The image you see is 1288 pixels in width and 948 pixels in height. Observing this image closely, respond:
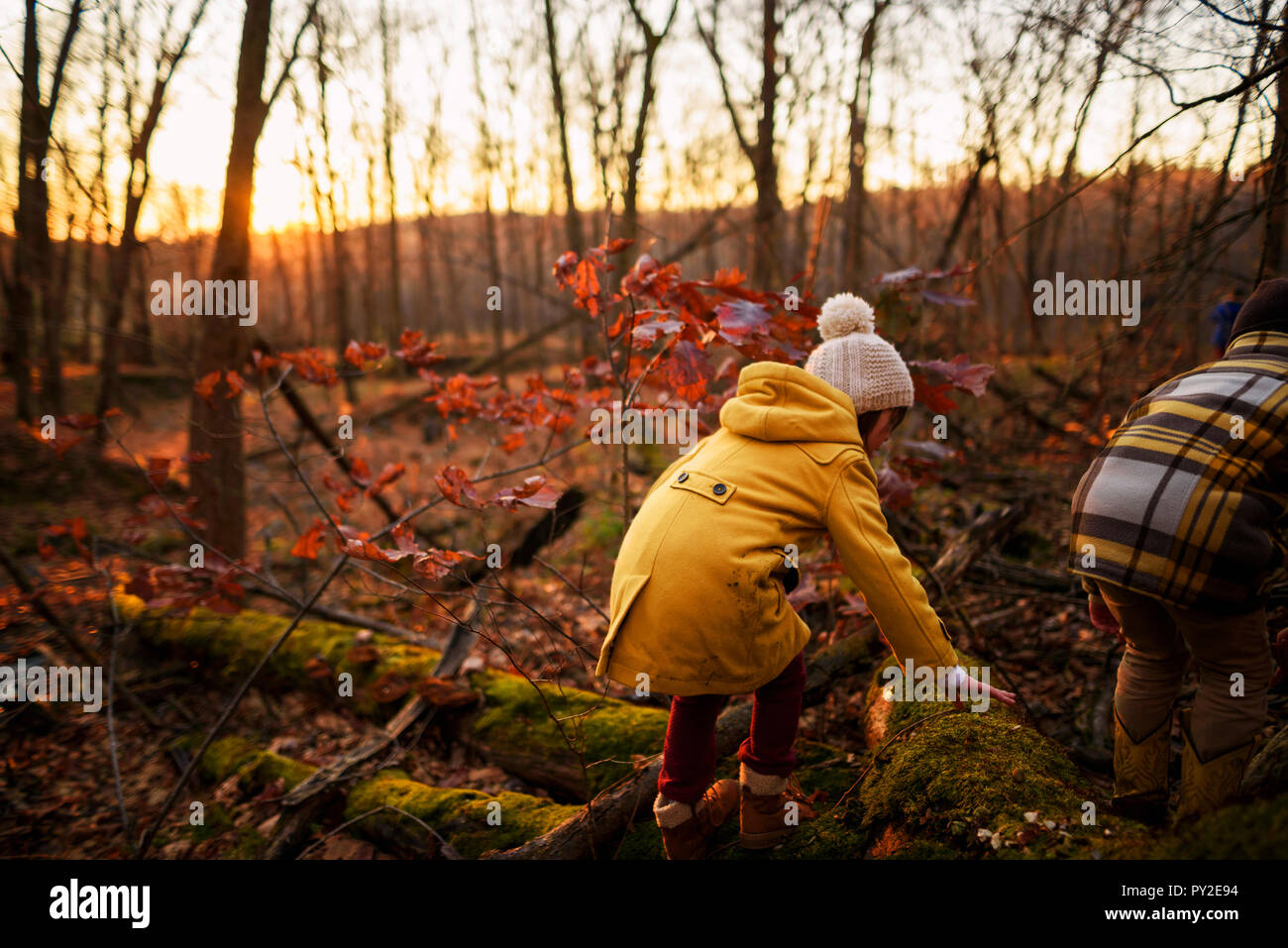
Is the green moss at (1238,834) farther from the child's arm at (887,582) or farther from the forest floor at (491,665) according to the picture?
the forest floor at (491,665)

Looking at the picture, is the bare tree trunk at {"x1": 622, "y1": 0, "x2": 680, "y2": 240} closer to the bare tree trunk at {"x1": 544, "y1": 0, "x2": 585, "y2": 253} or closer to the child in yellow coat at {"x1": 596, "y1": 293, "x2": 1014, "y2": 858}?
the bare tree trunk at {"x1": 544, "y1": 0, "x2": 585, "y2": 253}

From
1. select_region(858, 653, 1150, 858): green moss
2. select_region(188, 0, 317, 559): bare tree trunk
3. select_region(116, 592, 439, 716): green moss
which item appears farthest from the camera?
select_region(188, 0, 317, 559): bare tree trunk

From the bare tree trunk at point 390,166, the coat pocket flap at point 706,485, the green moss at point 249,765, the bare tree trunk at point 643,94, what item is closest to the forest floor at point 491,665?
the green moss at point 249,765

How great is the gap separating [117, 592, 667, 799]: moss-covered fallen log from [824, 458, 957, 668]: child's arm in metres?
1.14

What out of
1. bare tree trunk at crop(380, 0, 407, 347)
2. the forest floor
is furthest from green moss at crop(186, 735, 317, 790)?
bare tree trunk at crop(380, 0, 407, 347)

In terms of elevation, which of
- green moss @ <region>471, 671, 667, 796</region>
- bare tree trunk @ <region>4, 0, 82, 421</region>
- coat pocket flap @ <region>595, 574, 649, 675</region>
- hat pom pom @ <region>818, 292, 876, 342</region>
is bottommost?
green moss @ <region>471, 671, 667, 796</region>

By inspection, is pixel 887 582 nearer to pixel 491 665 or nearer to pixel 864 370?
pixel 864 370

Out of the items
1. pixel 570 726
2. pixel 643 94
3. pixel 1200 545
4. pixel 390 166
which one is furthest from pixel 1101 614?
pixel 390 166

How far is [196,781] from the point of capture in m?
3.75

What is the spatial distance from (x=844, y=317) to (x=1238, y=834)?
158 centimetres

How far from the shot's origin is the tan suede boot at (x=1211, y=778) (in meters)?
1.84

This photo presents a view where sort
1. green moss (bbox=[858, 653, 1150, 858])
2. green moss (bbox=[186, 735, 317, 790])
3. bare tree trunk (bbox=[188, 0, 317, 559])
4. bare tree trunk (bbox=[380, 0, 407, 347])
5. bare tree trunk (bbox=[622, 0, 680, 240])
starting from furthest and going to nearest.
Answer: bare tree trunk (bbox=[380, 0, 407, 347]), bare tree trunk (bbox=[622, 0, 680, 240]), bare tree trunk (bbox=[188, 0, 317, 559]), green moss (bbox=[186, 735, 317, 790]), green moss (bbox=[858, 653, 1150, 858])

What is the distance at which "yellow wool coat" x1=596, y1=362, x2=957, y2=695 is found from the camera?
174 cm
